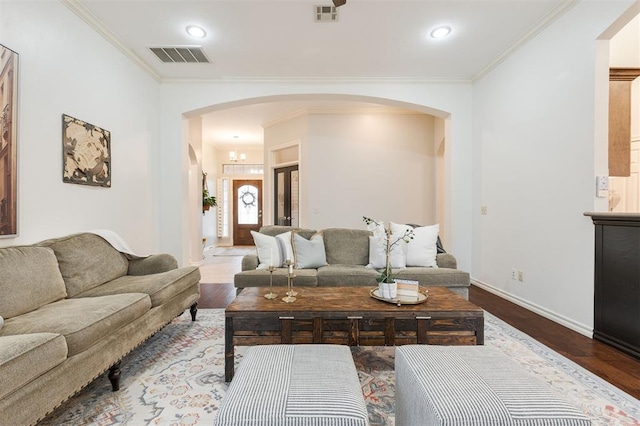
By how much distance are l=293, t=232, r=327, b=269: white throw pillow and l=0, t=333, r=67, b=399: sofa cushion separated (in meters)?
2.12

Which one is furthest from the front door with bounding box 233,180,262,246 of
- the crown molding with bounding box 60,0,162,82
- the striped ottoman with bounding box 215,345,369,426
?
the striped ottoman with bounding box 215,345,369,426

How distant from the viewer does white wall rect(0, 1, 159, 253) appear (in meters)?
2.36

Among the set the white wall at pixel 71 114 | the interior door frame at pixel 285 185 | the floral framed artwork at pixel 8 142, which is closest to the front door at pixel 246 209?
the interior door frame at pixel 285 185

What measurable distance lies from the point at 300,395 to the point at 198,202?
611cm

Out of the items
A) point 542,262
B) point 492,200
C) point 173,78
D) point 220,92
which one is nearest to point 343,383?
point 542,262

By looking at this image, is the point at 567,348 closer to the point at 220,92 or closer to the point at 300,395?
the point at 300,395

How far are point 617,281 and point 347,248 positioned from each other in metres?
2.35

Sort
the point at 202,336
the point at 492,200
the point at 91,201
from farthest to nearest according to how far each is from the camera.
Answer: the point at 492,200 < the point at 91,201 < the point at 202,336

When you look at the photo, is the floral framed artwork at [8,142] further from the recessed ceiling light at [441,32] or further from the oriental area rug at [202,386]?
the recessed ceiling light at [441,32]

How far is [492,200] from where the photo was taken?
4016 mm

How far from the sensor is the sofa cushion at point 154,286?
7.55 ft

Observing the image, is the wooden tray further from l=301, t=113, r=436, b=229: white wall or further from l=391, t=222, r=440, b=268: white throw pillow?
l=301, t=113, r=436, b=229: white wall

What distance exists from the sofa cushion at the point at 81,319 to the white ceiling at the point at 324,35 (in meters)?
2.67

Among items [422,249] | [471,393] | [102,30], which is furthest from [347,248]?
A: [102,30]
